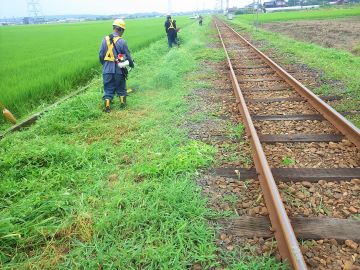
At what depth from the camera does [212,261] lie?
2.56 meters

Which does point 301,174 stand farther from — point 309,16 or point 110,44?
point 309,16

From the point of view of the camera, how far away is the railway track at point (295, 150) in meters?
2.73

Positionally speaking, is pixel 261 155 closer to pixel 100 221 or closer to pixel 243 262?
pixel 243 262

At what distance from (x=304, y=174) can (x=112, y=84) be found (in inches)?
184

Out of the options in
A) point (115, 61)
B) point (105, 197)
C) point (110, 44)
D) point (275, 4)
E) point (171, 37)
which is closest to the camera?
point (105, 197)

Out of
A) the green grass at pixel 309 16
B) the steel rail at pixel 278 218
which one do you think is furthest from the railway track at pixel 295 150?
the green grass at pixel 309 16

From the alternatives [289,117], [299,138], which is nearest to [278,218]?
[299,138]

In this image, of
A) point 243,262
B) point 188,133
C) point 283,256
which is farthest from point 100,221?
point 188,133

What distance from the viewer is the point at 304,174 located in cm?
363

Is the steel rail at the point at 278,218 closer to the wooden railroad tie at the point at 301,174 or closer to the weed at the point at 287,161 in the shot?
the wooden railroad tie at the point at 301,174

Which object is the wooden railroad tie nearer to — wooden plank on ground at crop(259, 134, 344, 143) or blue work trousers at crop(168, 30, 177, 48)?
wooden plank on ground at crop(259, 134, 344, 143)

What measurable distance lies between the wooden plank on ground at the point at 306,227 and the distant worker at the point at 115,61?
4514 mm

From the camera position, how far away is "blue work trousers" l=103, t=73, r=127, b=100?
6.74 metres

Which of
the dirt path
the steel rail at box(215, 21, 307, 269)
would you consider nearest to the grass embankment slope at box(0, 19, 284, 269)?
the steel rail at box(215, 21, 307, 269)
